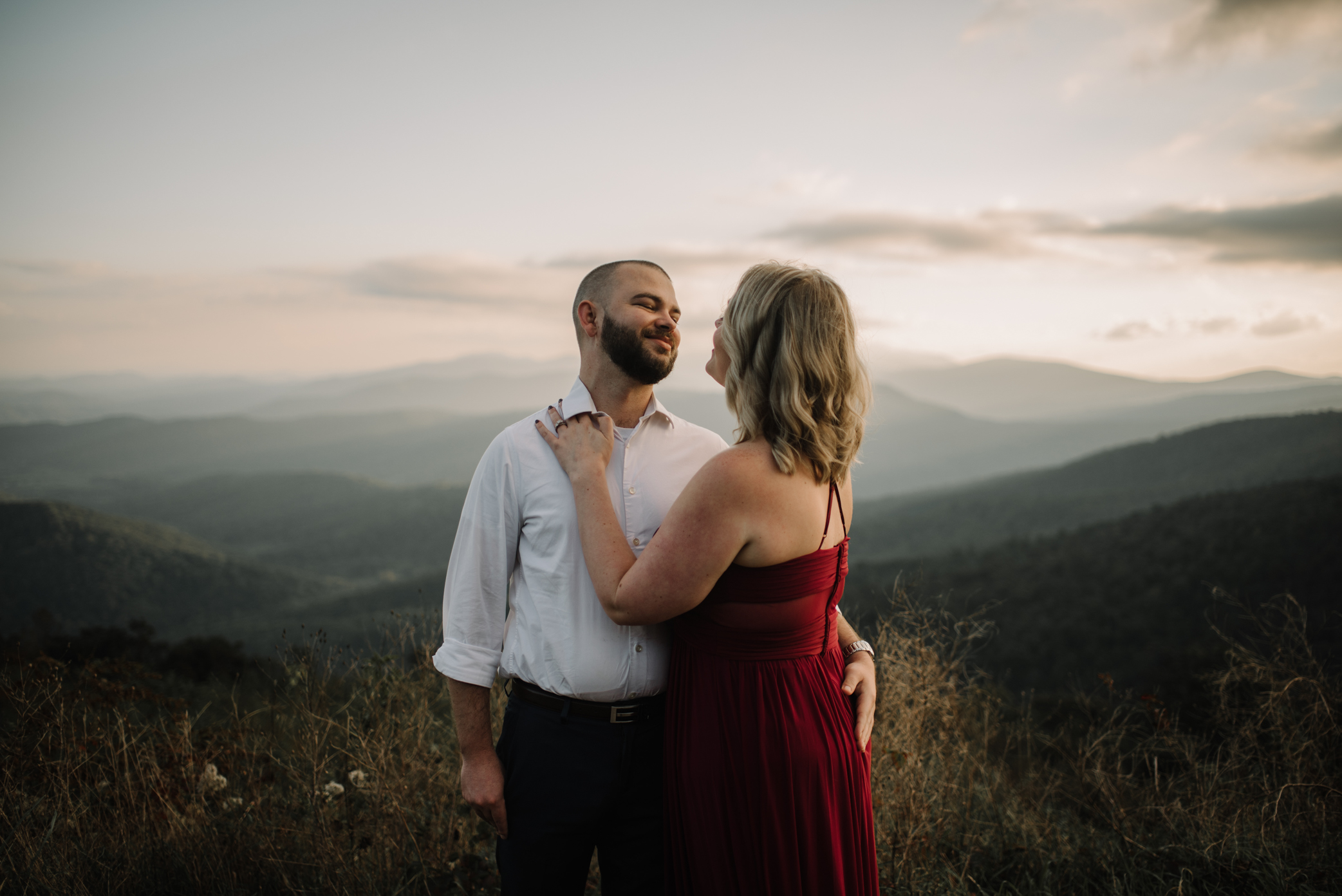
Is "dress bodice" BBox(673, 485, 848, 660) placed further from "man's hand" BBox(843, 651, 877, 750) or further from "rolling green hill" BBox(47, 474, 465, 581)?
"rolling green hill" BBox(47, 474, 465, 581)

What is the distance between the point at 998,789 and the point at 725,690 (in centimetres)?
379

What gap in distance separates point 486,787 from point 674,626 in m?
0.71

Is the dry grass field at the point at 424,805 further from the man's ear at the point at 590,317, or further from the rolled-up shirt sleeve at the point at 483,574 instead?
the man's ear at the point at 590,317

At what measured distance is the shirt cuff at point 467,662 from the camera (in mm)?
1997

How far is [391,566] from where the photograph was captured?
2894 inches

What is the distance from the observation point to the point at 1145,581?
28.2 meters

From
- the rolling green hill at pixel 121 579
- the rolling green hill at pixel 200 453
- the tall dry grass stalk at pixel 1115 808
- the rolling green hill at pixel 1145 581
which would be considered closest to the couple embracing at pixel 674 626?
the tall dry grass stalk at pixel 1115 808

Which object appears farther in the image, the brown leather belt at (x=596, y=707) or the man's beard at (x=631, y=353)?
the man's beard at (x=631, y=353)

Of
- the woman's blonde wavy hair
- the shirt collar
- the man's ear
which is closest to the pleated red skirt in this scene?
the woman's blonde wavy hair

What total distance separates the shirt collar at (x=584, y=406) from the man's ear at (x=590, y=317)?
0.16 meters

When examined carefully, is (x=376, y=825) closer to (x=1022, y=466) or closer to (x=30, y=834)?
(x=30, y=834)

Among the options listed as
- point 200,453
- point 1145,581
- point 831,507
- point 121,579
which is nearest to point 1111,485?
point 1145,581

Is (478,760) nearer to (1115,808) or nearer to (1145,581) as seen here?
(1115,808)

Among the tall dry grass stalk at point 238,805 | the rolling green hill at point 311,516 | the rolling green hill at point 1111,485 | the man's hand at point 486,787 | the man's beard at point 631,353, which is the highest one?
the man's beard at point 631,353
